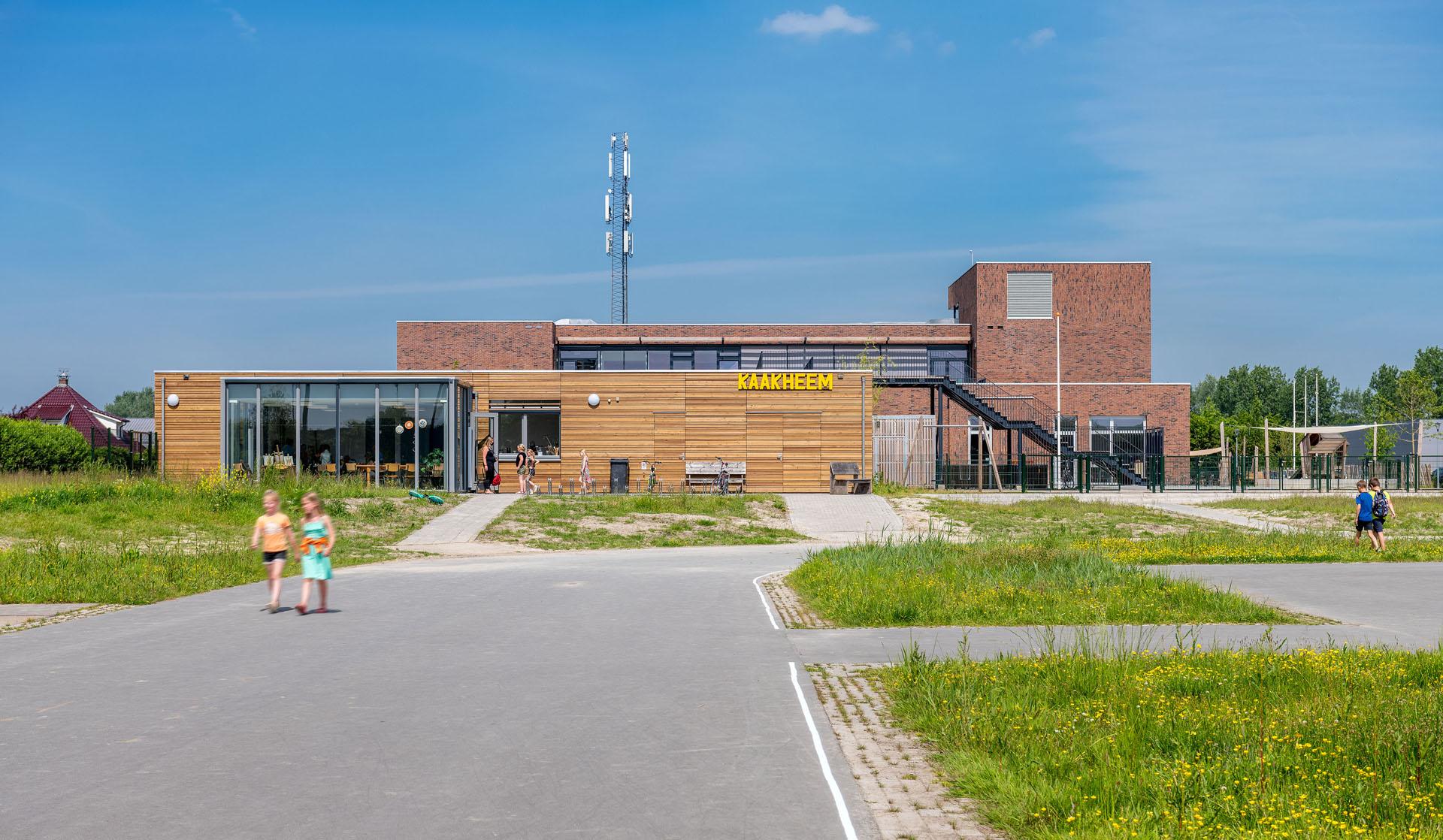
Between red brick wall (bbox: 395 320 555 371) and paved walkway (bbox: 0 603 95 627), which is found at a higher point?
red brick wall (bbox: 395 320 555 371)

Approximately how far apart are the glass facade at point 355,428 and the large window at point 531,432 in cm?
236

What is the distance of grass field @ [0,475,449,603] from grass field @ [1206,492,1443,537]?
21317 millimetres

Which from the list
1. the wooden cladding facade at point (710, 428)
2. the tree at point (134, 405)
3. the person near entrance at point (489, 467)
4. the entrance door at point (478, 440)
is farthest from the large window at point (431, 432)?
the tree at point (134, 405)

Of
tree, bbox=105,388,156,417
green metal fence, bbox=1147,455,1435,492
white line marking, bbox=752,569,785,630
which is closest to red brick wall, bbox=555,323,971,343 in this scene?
green metal fence, bbox=1147,455,1435,492

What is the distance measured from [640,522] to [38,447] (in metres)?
23.0

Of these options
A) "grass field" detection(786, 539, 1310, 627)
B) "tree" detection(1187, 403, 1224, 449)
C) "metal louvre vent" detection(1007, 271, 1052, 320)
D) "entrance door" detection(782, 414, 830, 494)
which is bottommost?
"grass field" detection(786, 539, 1310, 627)

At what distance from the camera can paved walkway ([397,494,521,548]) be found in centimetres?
2286

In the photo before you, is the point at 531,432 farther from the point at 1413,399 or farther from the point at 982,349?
the point at 1413,399

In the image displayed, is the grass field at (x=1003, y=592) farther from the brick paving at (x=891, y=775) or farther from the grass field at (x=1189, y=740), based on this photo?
the brick paving at (x=891, y=775)

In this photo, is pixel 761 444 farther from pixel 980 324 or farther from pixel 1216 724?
pixel 1216 724

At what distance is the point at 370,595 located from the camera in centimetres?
1398

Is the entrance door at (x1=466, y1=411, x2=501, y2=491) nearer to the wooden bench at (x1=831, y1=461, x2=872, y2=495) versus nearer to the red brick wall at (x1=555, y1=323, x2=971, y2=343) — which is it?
the wooden bench at (x1=831, y1=461, x2=872, y2=495)

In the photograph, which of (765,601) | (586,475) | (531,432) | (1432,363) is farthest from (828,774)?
(1432,363)

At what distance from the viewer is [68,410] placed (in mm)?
71625
